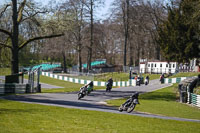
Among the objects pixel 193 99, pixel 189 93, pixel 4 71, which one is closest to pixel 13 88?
pixel 4 71

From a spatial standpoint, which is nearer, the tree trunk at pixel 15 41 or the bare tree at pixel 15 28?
the tree trunk at pixel 15 41

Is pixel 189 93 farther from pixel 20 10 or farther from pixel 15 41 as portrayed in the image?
pixel 20 10

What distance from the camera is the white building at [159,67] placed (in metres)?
49.0

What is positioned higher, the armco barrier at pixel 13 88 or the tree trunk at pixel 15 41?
the tree trunk at pixel 15 41

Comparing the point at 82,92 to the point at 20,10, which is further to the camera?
the point at 20,10

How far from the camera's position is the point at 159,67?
51062 mm

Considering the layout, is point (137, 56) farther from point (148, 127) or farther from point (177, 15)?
point (148, 127)

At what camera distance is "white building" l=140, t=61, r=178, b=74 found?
161ft

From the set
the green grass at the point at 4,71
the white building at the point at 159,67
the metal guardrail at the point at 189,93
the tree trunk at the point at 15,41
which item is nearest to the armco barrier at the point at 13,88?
the tree trunk at the point at 15,41

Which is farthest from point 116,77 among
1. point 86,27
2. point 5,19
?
point 5,19

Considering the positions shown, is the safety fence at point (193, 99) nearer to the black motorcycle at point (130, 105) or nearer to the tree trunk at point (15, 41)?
the black motorcycle at point (130, 105)

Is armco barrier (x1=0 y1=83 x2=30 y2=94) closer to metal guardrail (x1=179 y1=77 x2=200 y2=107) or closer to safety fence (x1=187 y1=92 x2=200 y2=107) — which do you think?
metal guardrail (x1=179 y1=77 x2=200 y2=107)

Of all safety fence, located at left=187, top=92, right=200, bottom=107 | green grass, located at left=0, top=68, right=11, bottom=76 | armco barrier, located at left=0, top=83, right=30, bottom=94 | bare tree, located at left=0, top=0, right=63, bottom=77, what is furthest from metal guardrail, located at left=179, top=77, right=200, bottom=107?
green grass, located at left=0, top=68, right=11, bottom=76

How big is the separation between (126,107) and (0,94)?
1407 cm
